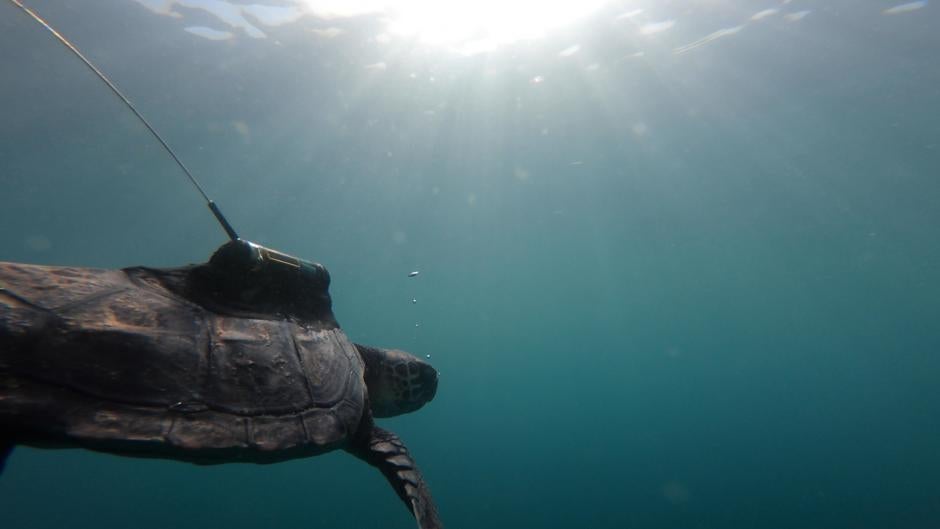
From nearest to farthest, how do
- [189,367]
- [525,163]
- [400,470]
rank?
[189,367]
[400,470]
[525,163]

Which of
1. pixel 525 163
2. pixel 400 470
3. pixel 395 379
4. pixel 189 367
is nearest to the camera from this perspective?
pixel 189 367

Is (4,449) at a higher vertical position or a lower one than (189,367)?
higher

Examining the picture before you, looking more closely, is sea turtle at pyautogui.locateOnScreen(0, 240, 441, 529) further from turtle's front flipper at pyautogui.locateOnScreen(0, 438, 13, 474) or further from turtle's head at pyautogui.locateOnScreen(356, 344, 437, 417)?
turtle's head at pyautogui.locateOnScreen(356, 344, 437, 417)

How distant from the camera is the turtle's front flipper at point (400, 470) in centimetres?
276

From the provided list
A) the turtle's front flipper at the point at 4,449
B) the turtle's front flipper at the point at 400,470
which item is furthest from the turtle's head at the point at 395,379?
A: the turtle's front flipper at the point at 4,449

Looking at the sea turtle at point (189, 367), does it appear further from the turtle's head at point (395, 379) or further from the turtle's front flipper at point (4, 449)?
the turtle's head at point (395, 379)

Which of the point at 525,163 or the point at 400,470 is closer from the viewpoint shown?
the point at 400,470

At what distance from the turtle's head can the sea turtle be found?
110 centimetres

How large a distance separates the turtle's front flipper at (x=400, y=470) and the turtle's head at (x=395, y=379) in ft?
3.54

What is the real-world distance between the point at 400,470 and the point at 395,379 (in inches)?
58.8

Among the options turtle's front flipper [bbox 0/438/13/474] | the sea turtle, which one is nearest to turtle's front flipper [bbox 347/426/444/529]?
the sea turtle

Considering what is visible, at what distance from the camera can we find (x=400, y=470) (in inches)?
118

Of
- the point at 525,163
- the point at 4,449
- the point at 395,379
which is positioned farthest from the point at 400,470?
the point at 525,163

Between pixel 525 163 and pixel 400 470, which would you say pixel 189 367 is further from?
pixel 525 163
